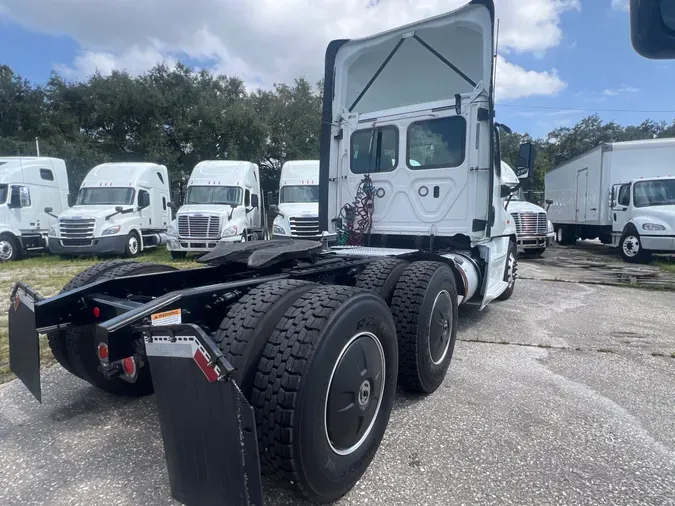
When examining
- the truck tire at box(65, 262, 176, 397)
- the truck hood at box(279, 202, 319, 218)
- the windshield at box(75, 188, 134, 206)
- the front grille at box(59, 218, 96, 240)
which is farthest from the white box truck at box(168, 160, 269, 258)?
the truck tire at box(65, 262, 176, 397)

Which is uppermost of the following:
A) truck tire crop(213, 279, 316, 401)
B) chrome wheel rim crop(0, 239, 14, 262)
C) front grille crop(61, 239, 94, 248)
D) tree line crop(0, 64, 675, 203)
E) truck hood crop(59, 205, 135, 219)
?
tree line crop(0, 64, 675, 203)

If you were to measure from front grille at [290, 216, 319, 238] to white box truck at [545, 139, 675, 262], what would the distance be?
9.56 m

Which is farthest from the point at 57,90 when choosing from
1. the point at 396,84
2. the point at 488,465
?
the point at 488,465

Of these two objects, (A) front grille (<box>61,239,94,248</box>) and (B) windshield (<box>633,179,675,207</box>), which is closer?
(B) windshield (<box>633,179,675,207</box>)

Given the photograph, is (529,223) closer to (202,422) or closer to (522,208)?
(522,208)

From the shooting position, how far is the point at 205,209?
45.4ft

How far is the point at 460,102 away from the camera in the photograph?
5129 mm

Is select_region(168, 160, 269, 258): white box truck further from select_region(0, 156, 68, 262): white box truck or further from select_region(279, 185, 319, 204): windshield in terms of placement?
select_region(0, 156, 68, 262): white box truck

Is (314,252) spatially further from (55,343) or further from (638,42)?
(638,42)

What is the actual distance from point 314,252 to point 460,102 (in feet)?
9.34

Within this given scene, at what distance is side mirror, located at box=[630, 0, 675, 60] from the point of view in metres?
1.58

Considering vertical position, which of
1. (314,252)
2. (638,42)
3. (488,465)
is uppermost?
(638,42)

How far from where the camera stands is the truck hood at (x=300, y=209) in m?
13.5

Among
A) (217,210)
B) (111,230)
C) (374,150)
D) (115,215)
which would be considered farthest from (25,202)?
(374,150)
